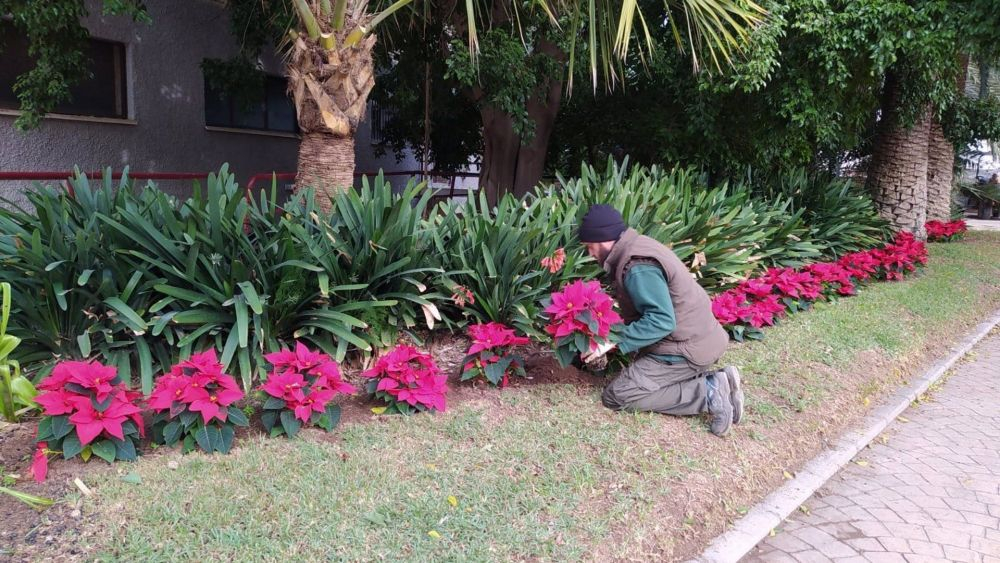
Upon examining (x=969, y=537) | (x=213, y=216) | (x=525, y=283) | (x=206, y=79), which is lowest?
(x=969, y=537)

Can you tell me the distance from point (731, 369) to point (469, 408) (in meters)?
1.58

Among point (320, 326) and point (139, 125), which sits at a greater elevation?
point (139, 125)

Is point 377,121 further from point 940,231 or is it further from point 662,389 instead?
point 662,389

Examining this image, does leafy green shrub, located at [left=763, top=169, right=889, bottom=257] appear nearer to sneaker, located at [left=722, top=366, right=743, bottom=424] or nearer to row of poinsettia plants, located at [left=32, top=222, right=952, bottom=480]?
sneaker, located at [left=722, top=366, right=743, bottom=424]

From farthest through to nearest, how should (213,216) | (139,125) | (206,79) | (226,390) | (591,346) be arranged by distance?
1. (206,79)
2. (139,125)
3. (213,216)
4. (591,346)
5. (226,390)

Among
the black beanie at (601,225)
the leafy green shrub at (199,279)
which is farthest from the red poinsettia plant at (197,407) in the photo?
the black beanie at (601,225)

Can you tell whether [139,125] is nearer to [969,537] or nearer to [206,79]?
[206,79]

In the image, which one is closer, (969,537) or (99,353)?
(969,537)

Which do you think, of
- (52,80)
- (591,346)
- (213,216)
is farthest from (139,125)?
(591,346)

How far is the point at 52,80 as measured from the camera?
24.9 ft

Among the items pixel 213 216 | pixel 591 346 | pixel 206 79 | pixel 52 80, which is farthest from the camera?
pixel 206 79

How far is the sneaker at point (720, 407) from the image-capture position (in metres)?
3.93

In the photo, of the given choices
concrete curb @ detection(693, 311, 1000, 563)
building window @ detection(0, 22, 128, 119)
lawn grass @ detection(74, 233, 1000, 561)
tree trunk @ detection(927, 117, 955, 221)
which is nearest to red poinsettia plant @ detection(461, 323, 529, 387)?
lawn grass @ detection(74, 233, 1000, 561)

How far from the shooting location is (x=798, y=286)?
6.65m
